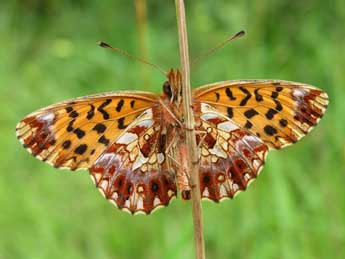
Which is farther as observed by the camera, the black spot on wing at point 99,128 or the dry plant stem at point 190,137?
the black spot on wing at point 99,128

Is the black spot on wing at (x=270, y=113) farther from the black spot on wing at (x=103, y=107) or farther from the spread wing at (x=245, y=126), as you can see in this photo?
the black spot on wing at (x=103, y=107)

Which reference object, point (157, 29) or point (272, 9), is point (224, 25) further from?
point (157, 29)

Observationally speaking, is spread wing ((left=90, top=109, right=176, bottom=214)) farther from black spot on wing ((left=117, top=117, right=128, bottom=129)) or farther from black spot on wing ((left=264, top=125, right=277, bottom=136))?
black spot on wing ((left=264, top=125, right=277, bottom=136))

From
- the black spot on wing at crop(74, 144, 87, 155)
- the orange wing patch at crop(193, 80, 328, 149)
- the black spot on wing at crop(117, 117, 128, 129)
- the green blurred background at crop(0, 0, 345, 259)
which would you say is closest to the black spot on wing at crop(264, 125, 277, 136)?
the orange wing patch at crop(193, 80, 328, 149)

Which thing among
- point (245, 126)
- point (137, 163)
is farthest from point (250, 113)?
point (137, 163)

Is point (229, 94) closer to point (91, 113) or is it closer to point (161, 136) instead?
point (161, 136)

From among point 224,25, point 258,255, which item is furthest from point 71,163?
point 224,25

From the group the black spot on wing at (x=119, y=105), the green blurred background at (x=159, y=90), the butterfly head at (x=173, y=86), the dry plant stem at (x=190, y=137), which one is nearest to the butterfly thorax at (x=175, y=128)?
the butterfly head at (x=173, y=86)
